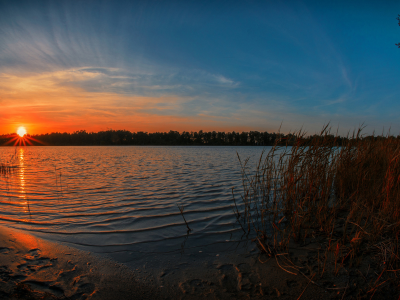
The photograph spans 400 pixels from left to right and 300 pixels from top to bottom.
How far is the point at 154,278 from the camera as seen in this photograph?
319 centimetres

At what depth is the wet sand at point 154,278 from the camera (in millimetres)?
2734

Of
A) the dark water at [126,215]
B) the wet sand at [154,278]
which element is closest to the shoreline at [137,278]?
the wet sand at [154,278]

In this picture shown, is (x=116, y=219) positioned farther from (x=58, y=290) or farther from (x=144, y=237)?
(x=58, y=290)

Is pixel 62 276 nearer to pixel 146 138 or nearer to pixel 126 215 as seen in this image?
pixel 126 215

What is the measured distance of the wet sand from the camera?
2.73 m

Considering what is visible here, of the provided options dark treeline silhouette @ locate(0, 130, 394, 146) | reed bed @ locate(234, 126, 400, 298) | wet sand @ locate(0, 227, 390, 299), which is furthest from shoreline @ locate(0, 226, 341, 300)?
dark treeline silhouette @ locate(0, 130, 394, 146)

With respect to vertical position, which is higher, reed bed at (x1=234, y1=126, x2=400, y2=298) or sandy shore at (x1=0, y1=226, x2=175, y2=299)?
reed bed at (x1=234, y1=126, x2=400, y2=298)

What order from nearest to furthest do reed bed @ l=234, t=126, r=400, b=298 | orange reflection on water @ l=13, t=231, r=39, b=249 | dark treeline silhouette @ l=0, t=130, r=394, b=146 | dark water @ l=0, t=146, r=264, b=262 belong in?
reed bed @ l=234, t=126, r=400, b=298
orange reflection on water @ l=13, t=231, r=39, b=249
dark water @ l=0, t=146, r=264, b=262
dark treeline silhouette @ l=0, t=130, r=394, b=146

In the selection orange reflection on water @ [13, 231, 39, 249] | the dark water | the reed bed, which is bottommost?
the dark water

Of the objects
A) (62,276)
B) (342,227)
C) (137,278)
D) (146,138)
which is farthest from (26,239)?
(146,138)

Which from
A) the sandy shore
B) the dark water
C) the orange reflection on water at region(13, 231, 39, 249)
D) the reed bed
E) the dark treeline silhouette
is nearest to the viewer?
the sandy shore

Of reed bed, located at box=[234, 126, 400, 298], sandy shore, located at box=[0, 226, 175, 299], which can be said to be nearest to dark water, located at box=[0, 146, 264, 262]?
sandy shore, located at box=[0, 226, 175, 299]

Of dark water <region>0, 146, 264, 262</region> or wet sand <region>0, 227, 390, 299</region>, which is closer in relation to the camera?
wet sand <region>0, 227, 390, 299</region>

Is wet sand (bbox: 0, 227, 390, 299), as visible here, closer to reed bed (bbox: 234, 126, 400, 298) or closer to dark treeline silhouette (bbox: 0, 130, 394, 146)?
reed bed (bbox: 234, 126, 400, 298)
